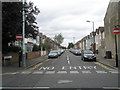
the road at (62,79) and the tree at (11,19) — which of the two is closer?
the road at (62,79)

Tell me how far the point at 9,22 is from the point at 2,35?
5.66 ft

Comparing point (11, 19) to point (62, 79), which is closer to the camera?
point (62, 79)

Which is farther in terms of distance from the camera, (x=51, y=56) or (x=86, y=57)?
(x=51, y=56)

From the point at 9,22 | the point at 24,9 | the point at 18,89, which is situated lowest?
the point at 18,89

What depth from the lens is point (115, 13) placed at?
28969mm

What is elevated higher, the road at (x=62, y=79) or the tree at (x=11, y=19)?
the tree at (x=11, y=19)

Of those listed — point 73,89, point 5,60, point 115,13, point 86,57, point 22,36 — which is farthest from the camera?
point 115,13

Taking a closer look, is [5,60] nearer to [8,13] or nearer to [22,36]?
[22,36]

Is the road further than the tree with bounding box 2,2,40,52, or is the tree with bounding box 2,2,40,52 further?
the tree with bounding box 2,2,40,52

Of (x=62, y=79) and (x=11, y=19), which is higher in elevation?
(x=11, y=19)

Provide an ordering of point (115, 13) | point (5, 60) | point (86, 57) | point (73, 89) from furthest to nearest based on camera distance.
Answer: point (115, 13) → point (86, 57) → point (5, 60) → point (73, 89)

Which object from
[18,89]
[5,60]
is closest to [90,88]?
[18,89]

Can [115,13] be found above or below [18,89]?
above

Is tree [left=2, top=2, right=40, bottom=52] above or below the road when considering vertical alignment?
above
